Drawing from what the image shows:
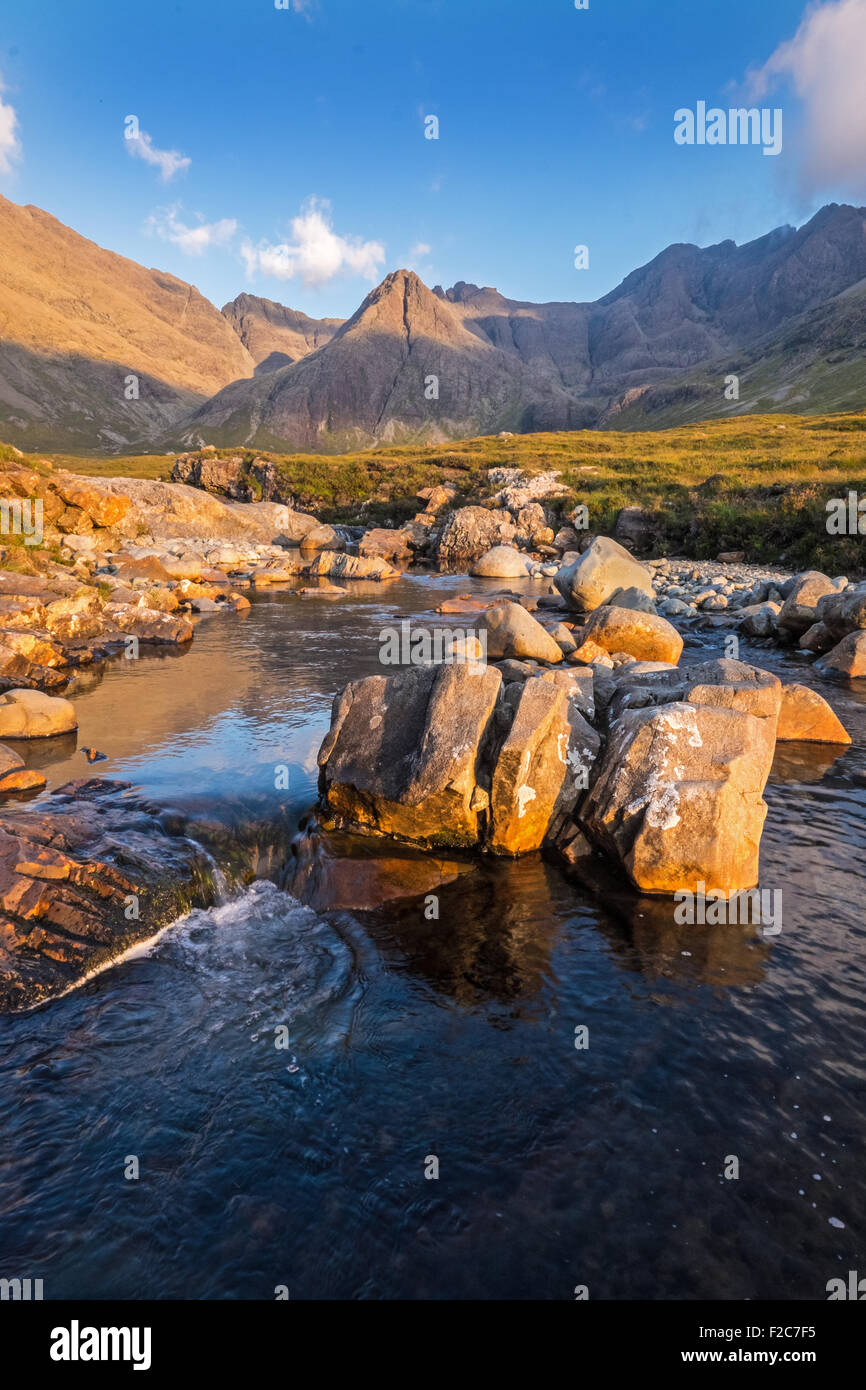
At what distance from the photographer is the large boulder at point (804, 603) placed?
24.8 m

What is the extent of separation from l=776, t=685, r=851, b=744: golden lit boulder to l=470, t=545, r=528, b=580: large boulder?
2895cm

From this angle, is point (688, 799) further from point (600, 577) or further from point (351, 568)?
point (351, 568)

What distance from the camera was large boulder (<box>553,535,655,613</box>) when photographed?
101 feet

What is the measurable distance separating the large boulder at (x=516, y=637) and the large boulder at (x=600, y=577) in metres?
8.22

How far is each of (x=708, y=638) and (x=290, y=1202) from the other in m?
25.0

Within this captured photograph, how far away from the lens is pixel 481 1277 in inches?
205

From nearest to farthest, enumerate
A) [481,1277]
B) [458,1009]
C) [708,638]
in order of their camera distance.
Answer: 1. [481,1277]
2. [458,1009]
3. [708,638]

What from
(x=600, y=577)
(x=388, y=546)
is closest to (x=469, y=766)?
(x=600, y=577)

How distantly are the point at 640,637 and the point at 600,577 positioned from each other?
379 inches

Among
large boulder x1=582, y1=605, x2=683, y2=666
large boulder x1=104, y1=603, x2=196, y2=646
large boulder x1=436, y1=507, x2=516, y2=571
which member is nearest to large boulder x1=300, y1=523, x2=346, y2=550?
large boulder x1=436, y1=507, x2=516, y2=571

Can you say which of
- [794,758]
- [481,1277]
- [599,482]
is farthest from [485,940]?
[599,482]

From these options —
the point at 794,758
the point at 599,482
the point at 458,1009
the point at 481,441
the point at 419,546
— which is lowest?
the point at 458,1009

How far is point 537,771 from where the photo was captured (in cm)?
1112
